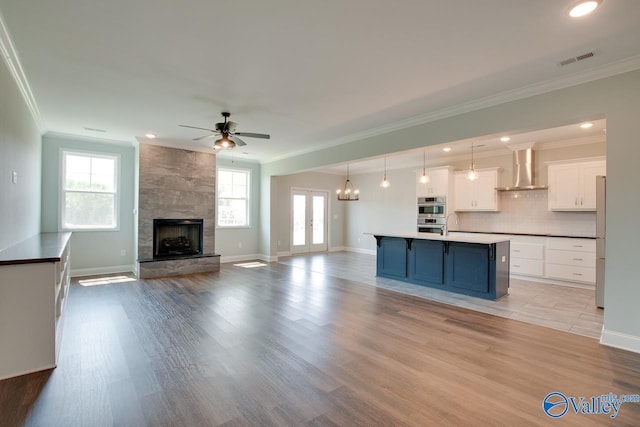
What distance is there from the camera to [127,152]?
6.56 m

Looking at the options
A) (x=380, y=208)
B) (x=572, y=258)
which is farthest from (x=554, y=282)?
(x=380, y=208)

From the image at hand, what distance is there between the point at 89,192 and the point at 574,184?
9.49 m

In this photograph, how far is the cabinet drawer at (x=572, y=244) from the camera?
5.27 metres

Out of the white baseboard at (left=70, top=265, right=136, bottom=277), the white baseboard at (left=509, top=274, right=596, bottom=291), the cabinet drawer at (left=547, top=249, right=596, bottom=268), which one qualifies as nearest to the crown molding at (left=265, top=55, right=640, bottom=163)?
the cabinet drawer at (left=547, top=249, right=596, bottom=268)

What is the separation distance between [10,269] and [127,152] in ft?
15.7

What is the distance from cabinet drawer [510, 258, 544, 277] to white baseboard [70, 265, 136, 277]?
26.0 ft

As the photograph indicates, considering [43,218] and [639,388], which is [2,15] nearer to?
[43,218]

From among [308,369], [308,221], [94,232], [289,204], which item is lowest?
[308,369]

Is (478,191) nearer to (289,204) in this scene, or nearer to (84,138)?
(289,204)

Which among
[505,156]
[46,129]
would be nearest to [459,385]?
[505,156]

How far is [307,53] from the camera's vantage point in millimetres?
2760

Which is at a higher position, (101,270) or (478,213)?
(478,213)

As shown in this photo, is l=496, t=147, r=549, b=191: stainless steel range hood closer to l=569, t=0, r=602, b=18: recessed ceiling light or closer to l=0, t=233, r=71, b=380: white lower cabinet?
l=569, t=0, r=602, b=18: recessed ceiling light

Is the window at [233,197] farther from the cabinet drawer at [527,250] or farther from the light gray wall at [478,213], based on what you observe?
the cabinet drawer at [527,250]
